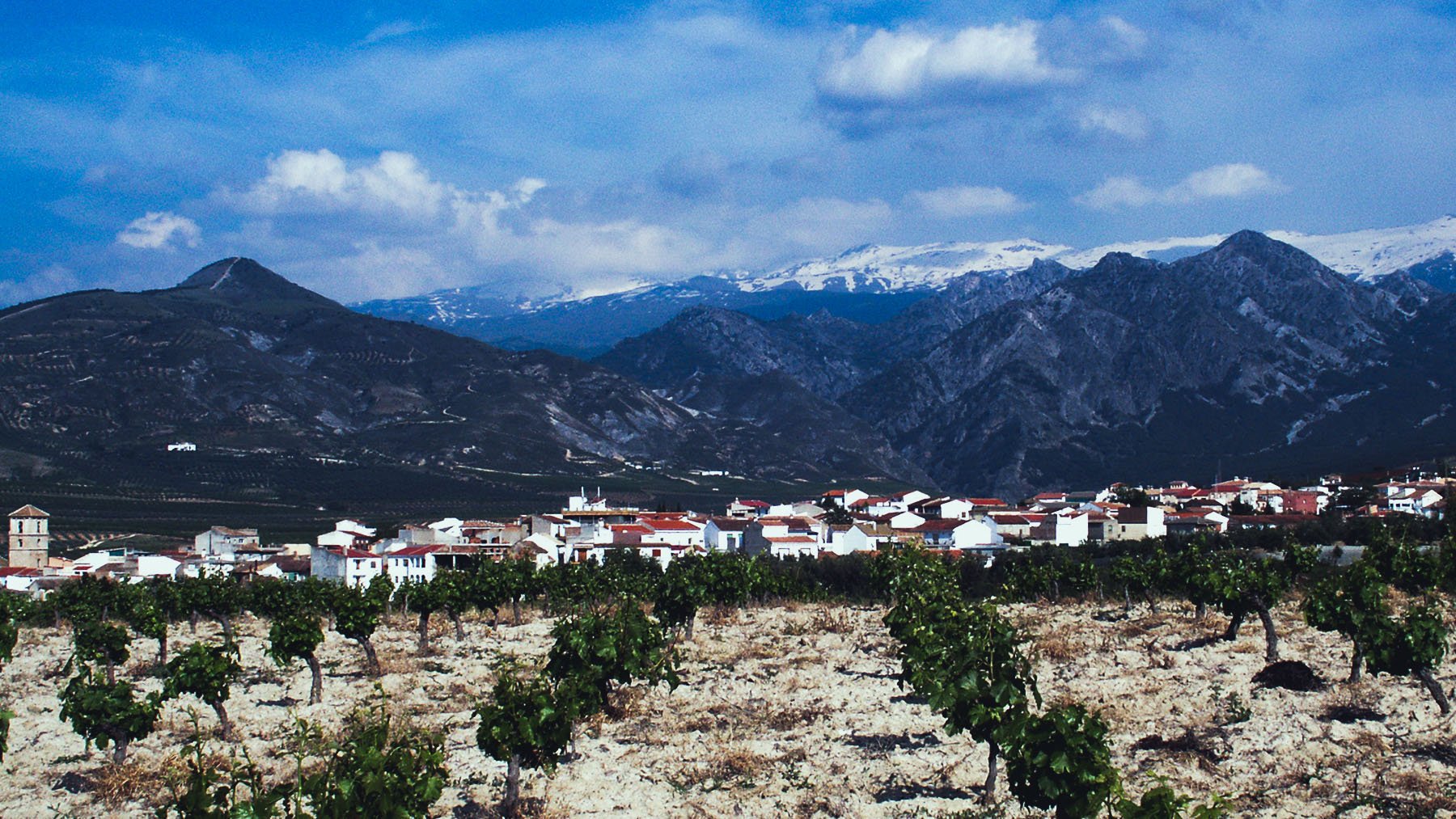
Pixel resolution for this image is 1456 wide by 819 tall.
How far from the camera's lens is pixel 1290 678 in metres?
22.1

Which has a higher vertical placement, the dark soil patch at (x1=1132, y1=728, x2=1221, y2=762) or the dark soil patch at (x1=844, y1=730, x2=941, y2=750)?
the dark soil patch at (x1=1132, y1=728, x2=1221, y2=762)

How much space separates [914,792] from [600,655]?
20.5 feet

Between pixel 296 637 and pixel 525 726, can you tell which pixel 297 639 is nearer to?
pixel 296 637

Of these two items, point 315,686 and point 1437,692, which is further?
point 315,686

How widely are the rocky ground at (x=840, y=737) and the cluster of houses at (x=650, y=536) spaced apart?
54148mm

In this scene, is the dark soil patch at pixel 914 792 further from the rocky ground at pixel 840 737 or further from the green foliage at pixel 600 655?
the green foliage at pixel 600 655

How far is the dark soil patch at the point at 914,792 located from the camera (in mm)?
17391

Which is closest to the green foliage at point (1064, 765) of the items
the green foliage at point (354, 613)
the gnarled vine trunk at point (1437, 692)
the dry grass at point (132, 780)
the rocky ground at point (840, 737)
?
the rocky ground at point (840, 737)

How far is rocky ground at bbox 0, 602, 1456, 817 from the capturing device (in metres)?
17.2

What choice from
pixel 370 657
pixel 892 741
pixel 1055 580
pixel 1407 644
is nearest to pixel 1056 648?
pixel 892 741

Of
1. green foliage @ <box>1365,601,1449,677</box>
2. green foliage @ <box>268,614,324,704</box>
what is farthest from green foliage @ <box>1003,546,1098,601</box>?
green foliage @ <box>268,614,324,704</box>

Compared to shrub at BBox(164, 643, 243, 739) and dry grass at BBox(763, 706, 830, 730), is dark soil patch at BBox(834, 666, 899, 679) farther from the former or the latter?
shrub at BBox(164, 643, 243, 739)

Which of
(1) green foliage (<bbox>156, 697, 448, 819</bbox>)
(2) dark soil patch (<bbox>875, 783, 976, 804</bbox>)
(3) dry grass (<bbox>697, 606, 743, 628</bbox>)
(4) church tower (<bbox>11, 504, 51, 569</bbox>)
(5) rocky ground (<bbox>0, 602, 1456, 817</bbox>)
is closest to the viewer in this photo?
(1) green foliage (<bbox>156, 697, 448, 819</bbox>)

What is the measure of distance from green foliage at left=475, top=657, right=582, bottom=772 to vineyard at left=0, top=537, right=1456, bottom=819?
0.14ft
